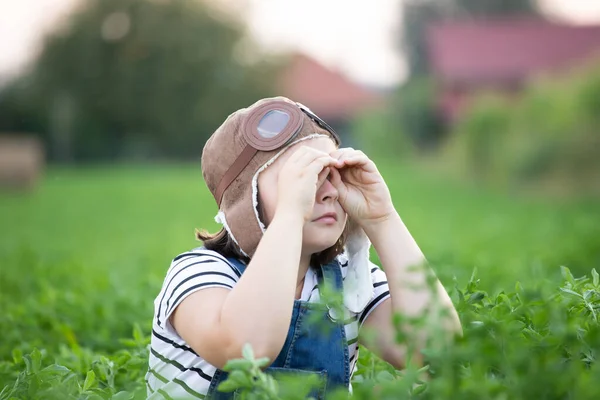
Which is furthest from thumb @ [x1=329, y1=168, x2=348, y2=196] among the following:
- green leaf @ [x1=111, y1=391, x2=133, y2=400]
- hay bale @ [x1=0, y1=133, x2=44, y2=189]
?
hay bale @ [x1=0, y1=133, x2=44, y2=189]

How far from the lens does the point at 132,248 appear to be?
8961 millimetres

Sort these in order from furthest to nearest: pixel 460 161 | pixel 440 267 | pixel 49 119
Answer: pixel 49 119, pixel 460 161, pixel 440 267

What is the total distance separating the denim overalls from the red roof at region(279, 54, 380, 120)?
44.4 meters

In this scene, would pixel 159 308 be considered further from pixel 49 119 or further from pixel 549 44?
pixel 549 44

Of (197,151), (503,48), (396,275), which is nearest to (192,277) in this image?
(396,275)

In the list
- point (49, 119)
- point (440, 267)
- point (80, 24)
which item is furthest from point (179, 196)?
point (80, 24)

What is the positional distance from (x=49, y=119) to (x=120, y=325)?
3309 cm

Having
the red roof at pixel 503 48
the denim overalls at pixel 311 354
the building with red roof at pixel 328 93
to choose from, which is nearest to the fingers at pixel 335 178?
the denim overalls at pixel 311 354

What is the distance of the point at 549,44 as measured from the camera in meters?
39.5

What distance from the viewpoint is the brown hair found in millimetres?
2199

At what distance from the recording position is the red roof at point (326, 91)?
162ft

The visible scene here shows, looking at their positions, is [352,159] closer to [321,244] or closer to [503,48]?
[321,244]

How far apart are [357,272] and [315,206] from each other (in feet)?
0.93

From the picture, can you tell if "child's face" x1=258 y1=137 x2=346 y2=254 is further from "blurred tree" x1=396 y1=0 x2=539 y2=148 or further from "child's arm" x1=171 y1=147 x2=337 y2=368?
"blurred tree" x1=396 y1=0 x2=539 y2=148
